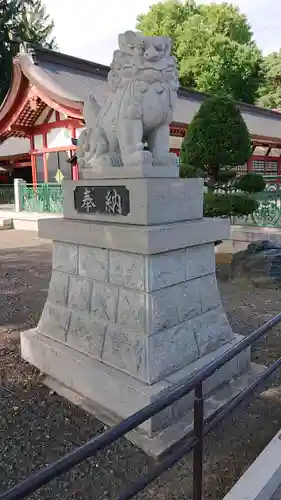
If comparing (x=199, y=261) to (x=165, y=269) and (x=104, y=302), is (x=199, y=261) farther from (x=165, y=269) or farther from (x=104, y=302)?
(x=104, y=302)

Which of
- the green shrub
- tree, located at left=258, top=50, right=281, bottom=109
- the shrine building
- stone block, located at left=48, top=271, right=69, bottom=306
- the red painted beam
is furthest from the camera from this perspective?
tree, located at left=258, top=50, right=281, bottom=109

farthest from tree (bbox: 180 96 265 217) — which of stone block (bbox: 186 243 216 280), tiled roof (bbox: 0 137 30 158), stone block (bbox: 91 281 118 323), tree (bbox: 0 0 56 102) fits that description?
tree (bbox: 0 0 56 102)

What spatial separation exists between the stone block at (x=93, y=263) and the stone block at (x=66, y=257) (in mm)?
73

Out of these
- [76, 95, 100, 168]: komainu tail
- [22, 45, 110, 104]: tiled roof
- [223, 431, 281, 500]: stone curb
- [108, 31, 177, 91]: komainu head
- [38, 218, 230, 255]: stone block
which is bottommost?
[223, 431, 281, 500]: stone curb

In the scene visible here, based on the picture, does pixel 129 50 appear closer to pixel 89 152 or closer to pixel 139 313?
pixel 89 152

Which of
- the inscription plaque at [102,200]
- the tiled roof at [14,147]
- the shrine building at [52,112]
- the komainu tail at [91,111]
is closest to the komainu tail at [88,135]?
the komainu tail at [91,111]

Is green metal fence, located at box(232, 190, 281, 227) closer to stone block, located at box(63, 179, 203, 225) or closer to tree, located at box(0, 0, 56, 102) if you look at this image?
stone block, located at box(63, 179, 203, 225)

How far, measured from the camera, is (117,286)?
2.79 meters

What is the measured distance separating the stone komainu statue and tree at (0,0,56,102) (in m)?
21.3

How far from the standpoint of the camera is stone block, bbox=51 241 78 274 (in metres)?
3.09

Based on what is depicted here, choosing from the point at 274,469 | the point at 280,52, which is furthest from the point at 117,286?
the point at 280,52

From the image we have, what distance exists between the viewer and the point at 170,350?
8.91ft

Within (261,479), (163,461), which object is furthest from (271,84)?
(163,461)

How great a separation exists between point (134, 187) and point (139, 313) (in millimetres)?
828
